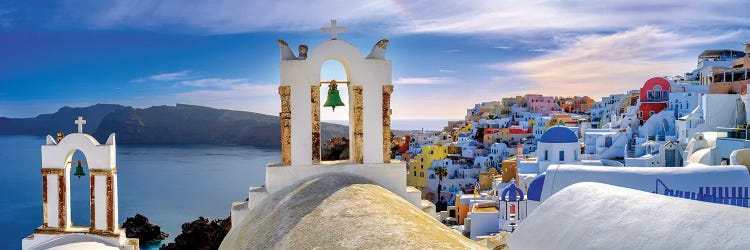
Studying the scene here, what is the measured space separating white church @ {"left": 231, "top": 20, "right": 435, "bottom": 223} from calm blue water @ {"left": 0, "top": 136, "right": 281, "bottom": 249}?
93.7 feet

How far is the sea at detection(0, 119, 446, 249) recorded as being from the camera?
113ft

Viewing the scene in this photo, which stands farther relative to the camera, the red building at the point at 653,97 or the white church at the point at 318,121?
the red building at the point at 653,97

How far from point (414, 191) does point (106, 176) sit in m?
3.69

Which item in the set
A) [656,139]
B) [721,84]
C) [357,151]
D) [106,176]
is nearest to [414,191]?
[357,151]

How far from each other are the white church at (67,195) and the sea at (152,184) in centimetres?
2553

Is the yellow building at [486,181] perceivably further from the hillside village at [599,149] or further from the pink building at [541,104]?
the pink building at [541,104]

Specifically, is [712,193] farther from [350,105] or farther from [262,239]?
[262,239]

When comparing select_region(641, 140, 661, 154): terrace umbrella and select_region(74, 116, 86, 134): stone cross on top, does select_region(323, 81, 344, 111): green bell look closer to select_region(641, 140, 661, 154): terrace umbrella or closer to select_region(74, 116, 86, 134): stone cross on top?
select_region(74, 116, 86, 134): stone cross on top

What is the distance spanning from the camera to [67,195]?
691cm

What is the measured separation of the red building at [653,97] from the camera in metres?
37.0

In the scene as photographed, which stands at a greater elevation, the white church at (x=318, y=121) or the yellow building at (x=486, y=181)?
the white church at (x=318, y=121)

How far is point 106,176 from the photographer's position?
6.86 m

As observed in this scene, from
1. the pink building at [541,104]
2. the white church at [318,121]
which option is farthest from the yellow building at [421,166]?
the white church at [318,121]

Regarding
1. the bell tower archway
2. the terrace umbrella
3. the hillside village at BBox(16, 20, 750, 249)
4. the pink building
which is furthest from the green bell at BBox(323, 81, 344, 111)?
the pink building
